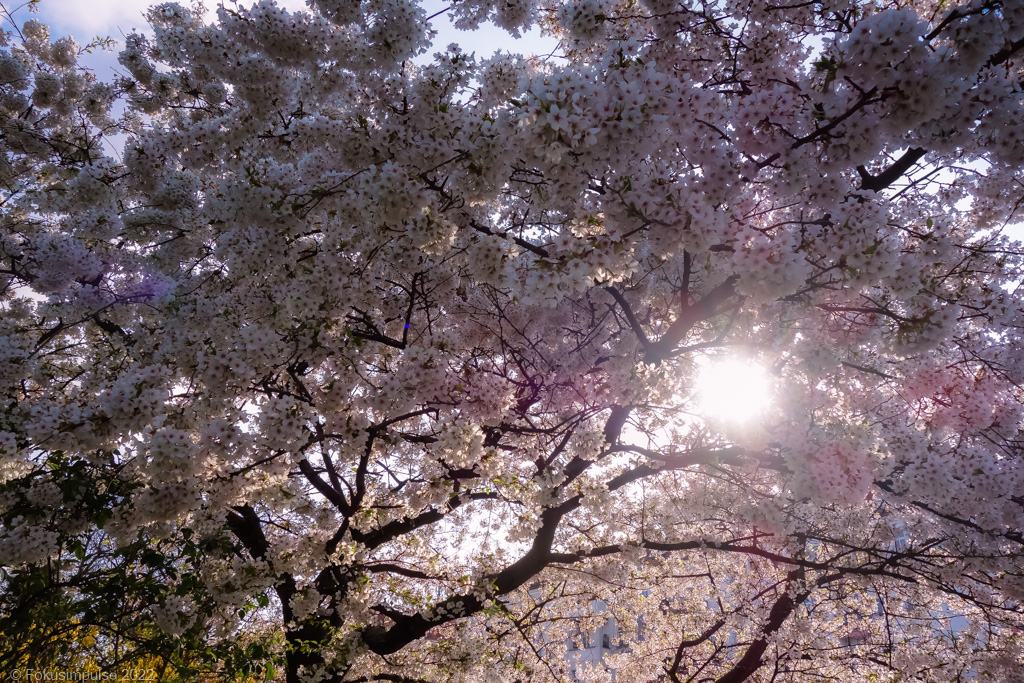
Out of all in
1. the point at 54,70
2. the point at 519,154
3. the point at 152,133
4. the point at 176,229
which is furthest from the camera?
the point at 54,70

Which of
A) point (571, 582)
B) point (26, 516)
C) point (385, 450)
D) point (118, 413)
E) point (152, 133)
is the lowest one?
point (26, 516)

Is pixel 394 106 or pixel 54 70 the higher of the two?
pixel 54 70

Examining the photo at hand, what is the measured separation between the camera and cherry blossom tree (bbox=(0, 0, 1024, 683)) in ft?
9.84

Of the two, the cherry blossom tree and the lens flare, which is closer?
the cherry blossom tree

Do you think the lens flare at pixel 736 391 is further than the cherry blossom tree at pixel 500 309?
Yes

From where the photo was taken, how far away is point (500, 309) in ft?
19.6

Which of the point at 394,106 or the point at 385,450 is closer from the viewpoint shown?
the point at 394,106

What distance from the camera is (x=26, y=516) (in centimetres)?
454

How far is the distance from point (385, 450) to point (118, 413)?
2.23 m

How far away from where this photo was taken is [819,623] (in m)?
9.81

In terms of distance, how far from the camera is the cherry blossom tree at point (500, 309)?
9.84 ft

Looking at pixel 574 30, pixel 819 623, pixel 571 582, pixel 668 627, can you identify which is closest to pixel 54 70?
pixel 574 30

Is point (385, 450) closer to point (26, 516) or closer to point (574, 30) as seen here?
point (26, 516)

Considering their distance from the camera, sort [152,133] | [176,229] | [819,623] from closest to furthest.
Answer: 1. [152,133]
2. [176,229]
3. [819,623]
